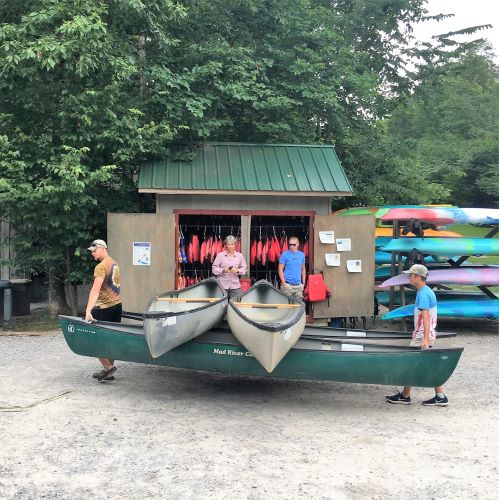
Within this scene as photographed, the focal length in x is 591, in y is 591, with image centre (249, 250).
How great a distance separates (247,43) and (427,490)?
39.8ft

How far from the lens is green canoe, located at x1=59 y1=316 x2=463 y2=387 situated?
22.1 feet

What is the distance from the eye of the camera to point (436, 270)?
12031 millimetres

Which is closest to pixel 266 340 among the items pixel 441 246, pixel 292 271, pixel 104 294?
pixel 104 294

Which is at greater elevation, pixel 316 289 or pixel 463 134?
pixel 463 134

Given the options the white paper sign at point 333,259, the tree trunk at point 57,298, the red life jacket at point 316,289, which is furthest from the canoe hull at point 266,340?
the tree trunk at point 57,298

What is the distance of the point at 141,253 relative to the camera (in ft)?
37.3

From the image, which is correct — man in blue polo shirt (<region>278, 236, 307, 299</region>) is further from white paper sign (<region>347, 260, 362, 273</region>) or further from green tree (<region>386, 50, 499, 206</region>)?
green tree (<region>386, 50, 499, 206</region>)

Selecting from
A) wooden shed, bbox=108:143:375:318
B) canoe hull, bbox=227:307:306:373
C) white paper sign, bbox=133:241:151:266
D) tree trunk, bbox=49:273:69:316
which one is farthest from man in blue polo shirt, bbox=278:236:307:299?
tree trunk, bbox=49:273:69:316

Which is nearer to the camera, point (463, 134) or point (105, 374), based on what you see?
point (105, 374)

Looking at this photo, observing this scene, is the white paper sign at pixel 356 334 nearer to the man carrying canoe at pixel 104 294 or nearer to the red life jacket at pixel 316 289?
the red life jacket at pixel 316 289

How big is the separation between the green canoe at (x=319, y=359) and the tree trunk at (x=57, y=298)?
19.0 ft

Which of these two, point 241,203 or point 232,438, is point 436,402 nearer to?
point 232,438

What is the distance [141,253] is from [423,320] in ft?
20.0

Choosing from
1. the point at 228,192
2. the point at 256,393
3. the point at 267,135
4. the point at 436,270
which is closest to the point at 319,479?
the point at 256,393
